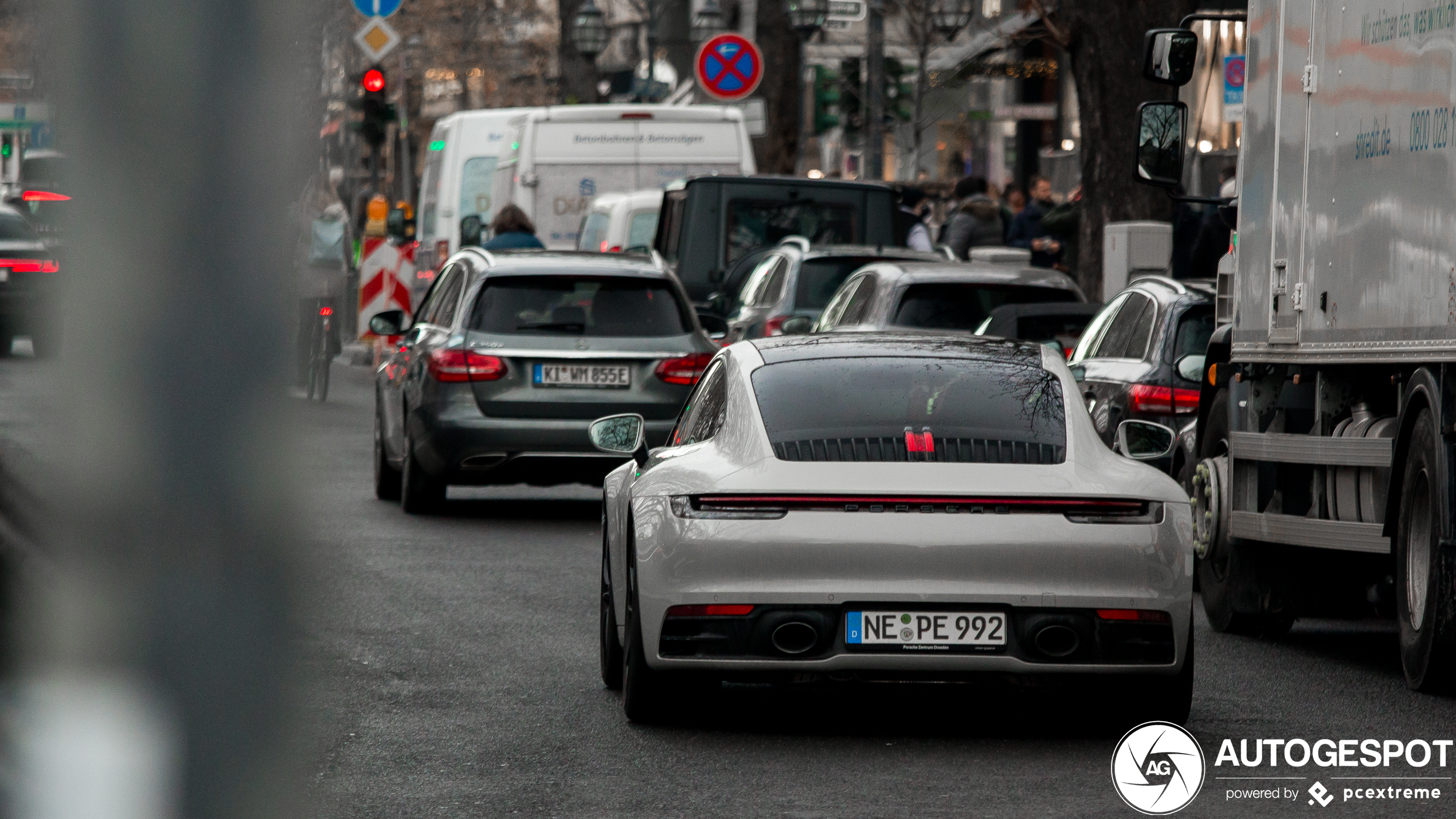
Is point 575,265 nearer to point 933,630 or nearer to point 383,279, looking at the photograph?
point 933,630

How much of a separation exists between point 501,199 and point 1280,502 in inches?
799

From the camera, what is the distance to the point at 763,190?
22.6 metres

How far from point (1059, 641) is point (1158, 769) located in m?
0.46

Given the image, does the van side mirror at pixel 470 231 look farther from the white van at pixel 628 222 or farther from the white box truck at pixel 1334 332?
the white box truck at pixel 1334 332

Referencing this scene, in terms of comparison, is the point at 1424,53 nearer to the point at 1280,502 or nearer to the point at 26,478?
the point at 1280,502

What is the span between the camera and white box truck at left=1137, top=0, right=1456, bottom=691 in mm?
7277

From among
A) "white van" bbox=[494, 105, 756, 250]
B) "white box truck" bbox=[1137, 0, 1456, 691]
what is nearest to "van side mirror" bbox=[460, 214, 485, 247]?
"white van" bbox=[494, 105, 756, 250]

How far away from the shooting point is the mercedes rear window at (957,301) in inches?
625

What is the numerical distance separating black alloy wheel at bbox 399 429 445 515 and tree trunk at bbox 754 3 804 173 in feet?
78.2

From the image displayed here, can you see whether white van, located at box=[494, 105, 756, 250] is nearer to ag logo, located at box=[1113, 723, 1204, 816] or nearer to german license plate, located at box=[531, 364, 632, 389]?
german license plate, located at box=[531, 364, 632, 389]

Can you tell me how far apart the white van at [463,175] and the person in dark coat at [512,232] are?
7.20 metres

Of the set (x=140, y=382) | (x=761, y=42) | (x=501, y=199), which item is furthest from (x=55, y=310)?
(x=761, y=42)

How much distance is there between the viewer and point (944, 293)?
16.1 metres

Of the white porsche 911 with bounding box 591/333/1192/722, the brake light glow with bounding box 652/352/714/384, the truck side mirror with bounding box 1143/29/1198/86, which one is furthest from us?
the brake light glow with bounding box 652/352/714/384
